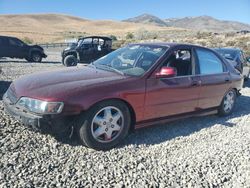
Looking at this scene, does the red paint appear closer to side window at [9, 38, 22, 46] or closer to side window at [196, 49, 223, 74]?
side window at [196, 49, 223, 74]

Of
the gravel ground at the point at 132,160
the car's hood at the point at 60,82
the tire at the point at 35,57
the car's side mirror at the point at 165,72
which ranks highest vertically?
the car's side mirror at the point at 165,72

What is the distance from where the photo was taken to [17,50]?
60.7ft

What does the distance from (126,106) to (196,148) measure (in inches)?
49.9

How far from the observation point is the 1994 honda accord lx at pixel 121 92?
158 inches

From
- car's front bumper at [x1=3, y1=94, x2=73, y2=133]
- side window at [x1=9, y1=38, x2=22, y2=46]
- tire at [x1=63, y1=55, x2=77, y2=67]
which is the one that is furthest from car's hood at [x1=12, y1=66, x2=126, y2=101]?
side window at [x1=9, y1=38, x2=22, y2=46]

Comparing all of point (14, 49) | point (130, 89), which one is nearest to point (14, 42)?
point (14, 49)

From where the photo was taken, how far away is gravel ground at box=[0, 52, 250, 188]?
3.53 m

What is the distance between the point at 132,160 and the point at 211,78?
2.71m

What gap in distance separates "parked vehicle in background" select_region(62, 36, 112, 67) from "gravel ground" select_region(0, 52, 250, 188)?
1135 cm

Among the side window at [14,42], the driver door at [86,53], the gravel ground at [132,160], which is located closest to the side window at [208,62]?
the gravel ground at [132,160]

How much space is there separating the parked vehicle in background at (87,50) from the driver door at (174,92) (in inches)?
433

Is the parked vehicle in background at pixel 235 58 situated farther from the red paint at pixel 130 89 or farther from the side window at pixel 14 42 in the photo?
the side window at pixel 14 42

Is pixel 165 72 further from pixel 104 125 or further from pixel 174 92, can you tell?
pixel 104 125

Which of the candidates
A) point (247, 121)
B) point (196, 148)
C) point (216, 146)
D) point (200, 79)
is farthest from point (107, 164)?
point (247, 121)
